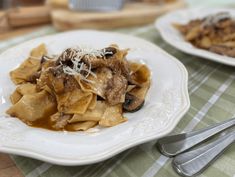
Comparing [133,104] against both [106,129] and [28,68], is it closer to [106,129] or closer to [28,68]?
[106,129]

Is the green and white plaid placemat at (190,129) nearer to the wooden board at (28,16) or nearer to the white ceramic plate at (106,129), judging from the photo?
the white ceramic plate at (106,129)

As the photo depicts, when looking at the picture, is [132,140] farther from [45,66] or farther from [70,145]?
[45,66]

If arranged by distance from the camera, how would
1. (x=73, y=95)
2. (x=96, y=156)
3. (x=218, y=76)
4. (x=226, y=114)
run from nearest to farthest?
(x=96, y=156)
(x=73, y=95)
(x=226, y=114)
(x=218, y=76)

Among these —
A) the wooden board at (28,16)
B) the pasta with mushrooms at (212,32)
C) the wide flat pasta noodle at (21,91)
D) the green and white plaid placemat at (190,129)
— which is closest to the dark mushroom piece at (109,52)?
the wide flat pasta noodle at (21,91)

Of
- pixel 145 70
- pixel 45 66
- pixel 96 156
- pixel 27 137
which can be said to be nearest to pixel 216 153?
pixel 96 156

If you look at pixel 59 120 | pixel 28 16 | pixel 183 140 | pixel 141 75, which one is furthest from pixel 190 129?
pixel 28 16
